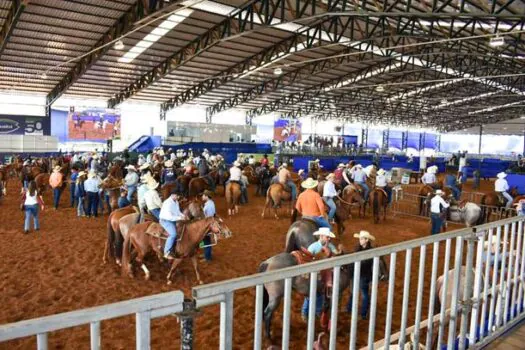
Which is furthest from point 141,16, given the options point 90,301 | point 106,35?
point 90,301

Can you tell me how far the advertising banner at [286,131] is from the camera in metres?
43.8

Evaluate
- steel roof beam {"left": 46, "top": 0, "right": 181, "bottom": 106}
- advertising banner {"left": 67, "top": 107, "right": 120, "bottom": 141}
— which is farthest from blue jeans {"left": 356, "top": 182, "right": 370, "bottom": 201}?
advertising banner {"left": 67, "top": 107, "right": 120, "bottom": 141}

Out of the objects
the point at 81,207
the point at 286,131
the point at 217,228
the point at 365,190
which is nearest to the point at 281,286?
the point at 217,228

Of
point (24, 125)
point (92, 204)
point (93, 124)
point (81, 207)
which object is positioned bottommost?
point (81, 207)

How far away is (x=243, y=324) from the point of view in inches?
236

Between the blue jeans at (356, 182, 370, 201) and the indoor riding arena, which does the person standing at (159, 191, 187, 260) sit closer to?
the indoor riding arena

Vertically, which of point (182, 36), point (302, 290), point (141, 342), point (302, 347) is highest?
point (182, 36)

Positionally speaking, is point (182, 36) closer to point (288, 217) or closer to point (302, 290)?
point (288, 217)

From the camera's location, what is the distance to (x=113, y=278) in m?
7.77

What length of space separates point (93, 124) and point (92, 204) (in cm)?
2242

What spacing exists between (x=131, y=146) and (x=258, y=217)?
73.8 feet

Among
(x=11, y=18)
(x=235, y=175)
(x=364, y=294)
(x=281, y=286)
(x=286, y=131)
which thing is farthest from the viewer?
(x=286, y=131)

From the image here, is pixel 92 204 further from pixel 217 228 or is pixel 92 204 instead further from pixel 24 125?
pixel 24 125

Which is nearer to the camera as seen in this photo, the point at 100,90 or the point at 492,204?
the point at 492,204
